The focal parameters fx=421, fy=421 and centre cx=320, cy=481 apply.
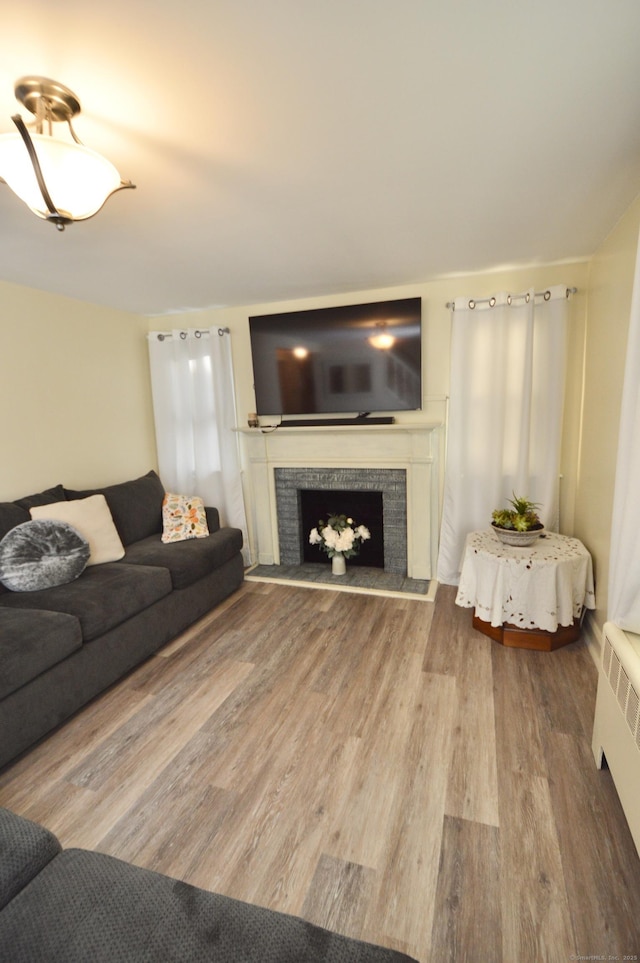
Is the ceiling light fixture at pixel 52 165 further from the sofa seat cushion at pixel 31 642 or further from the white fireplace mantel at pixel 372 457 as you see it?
the white fireplace mantel at pixel 372 457

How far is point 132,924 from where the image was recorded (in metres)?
0.80

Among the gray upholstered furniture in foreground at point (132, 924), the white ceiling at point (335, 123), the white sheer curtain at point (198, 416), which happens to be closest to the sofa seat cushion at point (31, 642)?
the gray upholstered furniture in foreground at point (132, 924)

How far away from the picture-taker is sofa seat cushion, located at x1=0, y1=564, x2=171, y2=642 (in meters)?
2.18

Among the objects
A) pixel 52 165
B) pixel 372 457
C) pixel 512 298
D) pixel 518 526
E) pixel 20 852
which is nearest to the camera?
pixel 20 852

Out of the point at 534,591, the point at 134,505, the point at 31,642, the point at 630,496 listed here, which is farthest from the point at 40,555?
the point at 630,496

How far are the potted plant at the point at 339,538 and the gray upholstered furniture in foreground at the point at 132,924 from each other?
2774 mm

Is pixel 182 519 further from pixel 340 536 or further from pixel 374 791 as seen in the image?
pixel 374 791

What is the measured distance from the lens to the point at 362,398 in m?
3.43

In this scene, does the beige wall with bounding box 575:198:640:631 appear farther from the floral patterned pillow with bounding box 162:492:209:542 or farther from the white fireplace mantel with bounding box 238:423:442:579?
the floral patterned pillow with bounding box 162:492:209:542

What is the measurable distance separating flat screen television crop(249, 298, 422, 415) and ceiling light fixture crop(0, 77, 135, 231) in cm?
220

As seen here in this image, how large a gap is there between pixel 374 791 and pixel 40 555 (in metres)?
2.11

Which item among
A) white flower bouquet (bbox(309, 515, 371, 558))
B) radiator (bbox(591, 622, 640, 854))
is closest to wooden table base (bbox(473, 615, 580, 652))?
radiator (bbox(591, 622, 640, 854))

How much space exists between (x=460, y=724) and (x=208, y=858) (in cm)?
115

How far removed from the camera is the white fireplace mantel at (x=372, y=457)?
3.39 m
